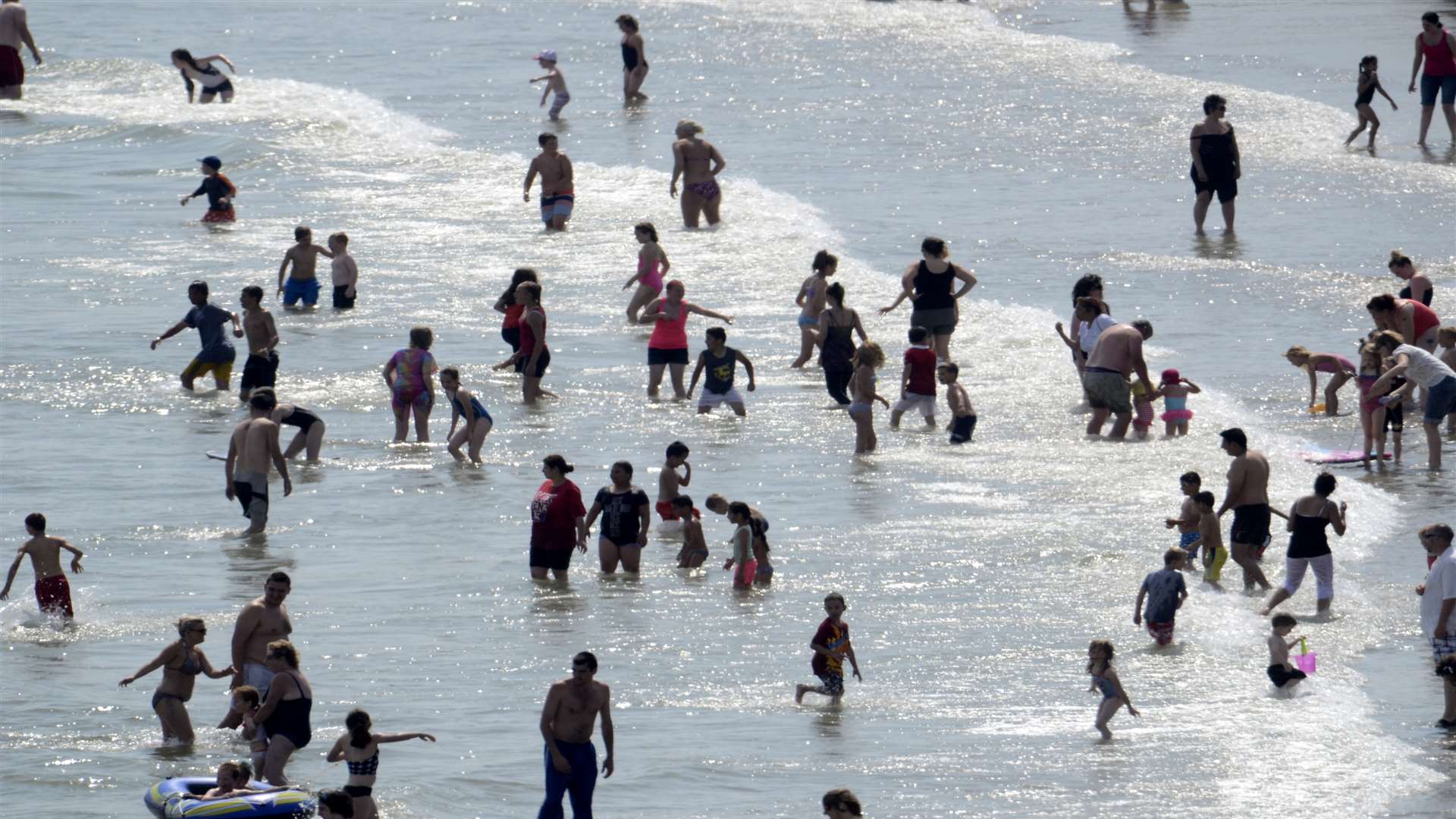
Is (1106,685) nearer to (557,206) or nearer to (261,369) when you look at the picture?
(261,369)

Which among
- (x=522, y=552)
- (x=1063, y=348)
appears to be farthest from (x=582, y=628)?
(x=1063, y=348)

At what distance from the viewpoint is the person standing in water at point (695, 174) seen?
27047 millimetres

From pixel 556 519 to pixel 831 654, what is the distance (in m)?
2.99

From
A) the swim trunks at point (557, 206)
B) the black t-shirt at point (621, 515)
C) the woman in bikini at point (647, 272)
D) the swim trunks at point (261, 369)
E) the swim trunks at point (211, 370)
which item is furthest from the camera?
the swim trunks at point (557, 206)

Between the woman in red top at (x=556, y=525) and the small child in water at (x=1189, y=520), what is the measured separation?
3903 mm

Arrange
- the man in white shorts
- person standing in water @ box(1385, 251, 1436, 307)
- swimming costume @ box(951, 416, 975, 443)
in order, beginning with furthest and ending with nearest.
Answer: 1. person standing in water @ box(1385, 251, 1436, 307)
2. the man in white shorts
3. swimming costume @ box(951, 416, 975, 443)

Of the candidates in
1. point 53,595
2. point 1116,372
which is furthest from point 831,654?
point 1116,372

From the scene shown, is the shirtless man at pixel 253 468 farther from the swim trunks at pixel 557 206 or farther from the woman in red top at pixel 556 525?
the swim trunks at pixel 557 206

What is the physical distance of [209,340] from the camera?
21.0 m

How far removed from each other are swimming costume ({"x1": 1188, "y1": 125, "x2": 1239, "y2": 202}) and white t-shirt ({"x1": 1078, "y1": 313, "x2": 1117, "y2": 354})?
21.0 ft

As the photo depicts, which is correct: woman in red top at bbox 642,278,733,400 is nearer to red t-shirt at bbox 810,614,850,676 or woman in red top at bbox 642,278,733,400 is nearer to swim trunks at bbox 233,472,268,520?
swim trunks at bbox 233,472,268,520

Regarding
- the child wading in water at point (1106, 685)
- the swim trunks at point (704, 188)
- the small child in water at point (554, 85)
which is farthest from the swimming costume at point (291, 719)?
the small child in water at point (554, 85)

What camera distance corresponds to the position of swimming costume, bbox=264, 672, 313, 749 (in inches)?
460

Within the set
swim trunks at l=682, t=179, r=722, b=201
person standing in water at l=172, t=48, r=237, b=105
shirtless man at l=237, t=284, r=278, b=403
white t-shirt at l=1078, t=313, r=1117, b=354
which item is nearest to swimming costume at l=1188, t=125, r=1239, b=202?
swim trunks at l=682, t=179, r=722, b=201
